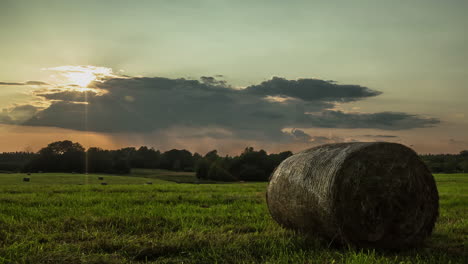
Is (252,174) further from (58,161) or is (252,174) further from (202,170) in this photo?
Result: (58,161)

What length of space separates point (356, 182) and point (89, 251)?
4621mm

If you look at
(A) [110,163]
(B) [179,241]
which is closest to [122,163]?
(A) [110,163]

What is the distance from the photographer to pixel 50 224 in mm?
8594

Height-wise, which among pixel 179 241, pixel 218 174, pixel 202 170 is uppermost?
pixel 179 241

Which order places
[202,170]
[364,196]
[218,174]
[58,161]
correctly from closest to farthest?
[364,196], [58,161], [218,174], [202,170]

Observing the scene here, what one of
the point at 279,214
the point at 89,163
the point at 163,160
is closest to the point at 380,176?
the point at 279,214

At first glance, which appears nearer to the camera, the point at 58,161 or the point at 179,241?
the point at 179,241

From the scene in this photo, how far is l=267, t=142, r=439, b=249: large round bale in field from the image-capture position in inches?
269

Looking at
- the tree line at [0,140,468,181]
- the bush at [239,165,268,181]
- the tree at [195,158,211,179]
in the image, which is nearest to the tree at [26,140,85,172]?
the tree line at [0,140,468,181]

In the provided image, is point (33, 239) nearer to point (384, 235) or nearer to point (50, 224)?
point (50, 224)

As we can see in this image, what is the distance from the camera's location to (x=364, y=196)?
272 inches

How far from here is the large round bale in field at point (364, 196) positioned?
6836 millimetres

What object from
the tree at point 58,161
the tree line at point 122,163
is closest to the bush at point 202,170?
the tree line at point 122,163

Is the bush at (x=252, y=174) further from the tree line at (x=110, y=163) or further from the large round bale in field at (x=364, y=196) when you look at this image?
the large round bale in field at (x=364, y=196)
